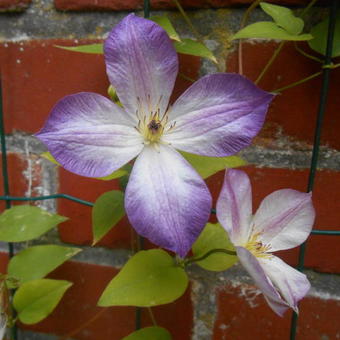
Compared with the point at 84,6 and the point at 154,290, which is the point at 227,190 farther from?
the point at 84,6

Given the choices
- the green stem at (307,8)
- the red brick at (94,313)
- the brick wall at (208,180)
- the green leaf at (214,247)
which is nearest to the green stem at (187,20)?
the brick wall at (208,180)

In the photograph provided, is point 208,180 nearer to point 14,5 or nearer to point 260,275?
point 260,275

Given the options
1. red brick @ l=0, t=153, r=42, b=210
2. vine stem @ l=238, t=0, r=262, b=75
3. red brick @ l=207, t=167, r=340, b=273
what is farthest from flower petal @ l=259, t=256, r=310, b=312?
red brick @ l=0, t=153, r=42, b=210

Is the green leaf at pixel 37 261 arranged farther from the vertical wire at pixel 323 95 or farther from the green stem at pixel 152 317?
the vertical wire at pixel 323 95

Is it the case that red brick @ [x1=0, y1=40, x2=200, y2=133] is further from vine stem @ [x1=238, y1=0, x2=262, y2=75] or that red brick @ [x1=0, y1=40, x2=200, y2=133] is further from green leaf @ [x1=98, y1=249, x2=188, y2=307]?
green leaf @ [x1=98, y1=249, x2=188, y2=307]

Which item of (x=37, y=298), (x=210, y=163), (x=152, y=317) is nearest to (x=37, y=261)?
(x=37, y=298)

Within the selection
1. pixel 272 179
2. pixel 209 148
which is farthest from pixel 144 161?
pixel 272 179
